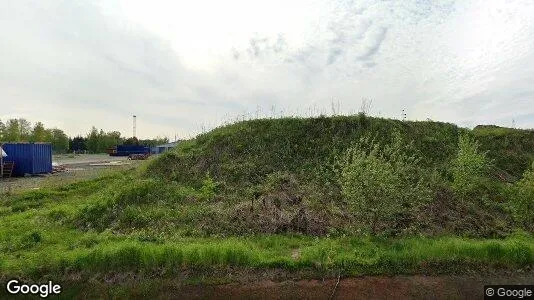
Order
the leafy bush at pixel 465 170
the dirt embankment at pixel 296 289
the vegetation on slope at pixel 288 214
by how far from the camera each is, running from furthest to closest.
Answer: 1. the leafy bush at pixel 465 170
2. the vegetation on slope at pixel 288 214
3. the dirt embankment at pixel 296 289

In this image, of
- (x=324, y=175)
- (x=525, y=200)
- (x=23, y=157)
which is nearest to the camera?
(x=525, y=200)

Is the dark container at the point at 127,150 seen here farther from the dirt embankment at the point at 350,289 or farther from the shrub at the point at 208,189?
the dirt embankment at the point at 350,289

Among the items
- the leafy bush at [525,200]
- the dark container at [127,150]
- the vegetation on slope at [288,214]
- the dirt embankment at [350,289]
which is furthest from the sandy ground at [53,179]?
the dark container at [127,150]

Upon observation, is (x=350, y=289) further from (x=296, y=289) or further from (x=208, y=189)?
(x=208, y=189)

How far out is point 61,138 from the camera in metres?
79.2

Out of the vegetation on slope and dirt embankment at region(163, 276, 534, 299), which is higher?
the vegetation on slope

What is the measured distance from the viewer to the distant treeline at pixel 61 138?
65000 millimetres

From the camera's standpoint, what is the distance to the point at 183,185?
15.3m

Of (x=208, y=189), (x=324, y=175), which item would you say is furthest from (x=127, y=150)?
(x=324, y=175)

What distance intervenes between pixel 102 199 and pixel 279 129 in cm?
880

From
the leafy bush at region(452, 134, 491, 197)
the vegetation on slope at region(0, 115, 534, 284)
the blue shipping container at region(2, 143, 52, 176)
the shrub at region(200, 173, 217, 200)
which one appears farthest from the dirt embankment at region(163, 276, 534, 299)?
the blue shipping container at region(2, 143, 52, 176)

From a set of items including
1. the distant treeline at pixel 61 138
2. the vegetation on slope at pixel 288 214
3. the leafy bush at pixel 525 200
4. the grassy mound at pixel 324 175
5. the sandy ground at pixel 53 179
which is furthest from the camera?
the distant treeline at pixel 61 138

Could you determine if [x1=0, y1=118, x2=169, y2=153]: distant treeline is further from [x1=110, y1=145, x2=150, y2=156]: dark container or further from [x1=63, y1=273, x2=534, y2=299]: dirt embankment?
[x1=63, y1=273, x2=534, y2=299]: dirt embankment

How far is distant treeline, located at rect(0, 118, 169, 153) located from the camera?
65.0m
